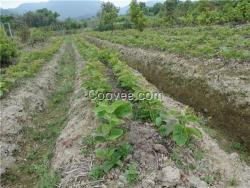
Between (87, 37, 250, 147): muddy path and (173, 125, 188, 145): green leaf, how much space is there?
2.24 metres

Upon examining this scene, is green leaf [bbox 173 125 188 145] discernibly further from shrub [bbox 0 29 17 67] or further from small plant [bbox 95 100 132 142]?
shrub [bbox 0 29 17 67]

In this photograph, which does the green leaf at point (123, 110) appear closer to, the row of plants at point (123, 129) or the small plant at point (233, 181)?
the row of plants at point (123, 129)

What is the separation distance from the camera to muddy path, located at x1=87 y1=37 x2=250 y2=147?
7.98 metres

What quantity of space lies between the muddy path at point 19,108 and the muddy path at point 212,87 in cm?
415

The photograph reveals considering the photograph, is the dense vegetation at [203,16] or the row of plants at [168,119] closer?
the row of plants at [168,119]

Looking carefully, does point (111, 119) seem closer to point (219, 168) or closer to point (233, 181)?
point (219, 168)

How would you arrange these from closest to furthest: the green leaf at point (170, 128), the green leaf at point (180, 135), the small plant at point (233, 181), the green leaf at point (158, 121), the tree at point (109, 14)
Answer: the small plant at point (233, 181) → the green leaf at point (180, 135) → the green leaf at point (170, 128) → the green leaf at point (158, 121) → the tree at point (109, 14)

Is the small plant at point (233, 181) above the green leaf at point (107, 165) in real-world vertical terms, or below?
below

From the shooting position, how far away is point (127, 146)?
541 centimetres

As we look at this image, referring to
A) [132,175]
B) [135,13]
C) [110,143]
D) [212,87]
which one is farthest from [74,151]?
[135,13]

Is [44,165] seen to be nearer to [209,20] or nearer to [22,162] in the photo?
[22,162]

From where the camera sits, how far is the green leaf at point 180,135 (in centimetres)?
550

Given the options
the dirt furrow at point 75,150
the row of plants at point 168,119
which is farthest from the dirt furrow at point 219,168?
the dirt furrow at point 75,150

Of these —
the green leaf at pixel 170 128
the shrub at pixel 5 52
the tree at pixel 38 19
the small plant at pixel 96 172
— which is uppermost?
the green leaf at pixel 170 128
